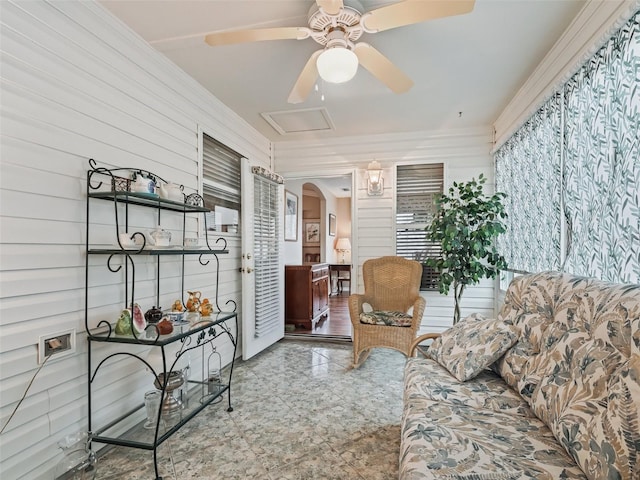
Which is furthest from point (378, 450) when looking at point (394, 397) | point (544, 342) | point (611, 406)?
point (611, 406)

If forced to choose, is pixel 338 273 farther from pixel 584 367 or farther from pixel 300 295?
pixel 584 367

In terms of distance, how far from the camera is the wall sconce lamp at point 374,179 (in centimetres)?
421

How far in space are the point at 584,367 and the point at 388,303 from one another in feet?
8.32

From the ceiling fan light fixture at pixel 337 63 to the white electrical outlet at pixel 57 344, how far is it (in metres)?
1.95

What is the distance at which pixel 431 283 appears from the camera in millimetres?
4219

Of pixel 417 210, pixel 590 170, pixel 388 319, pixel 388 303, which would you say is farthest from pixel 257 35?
pixel 417 210

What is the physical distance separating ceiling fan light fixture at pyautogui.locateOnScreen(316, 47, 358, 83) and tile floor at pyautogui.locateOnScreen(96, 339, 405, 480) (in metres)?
2.12

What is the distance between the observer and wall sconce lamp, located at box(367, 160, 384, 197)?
4.21 meters

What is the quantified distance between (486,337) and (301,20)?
2.17 m

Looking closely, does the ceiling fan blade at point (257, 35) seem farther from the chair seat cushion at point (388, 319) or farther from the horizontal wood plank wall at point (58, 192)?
the chair seat cushion at point (388, 319)

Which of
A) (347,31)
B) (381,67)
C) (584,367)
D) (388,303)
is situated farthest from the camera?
(388,303)

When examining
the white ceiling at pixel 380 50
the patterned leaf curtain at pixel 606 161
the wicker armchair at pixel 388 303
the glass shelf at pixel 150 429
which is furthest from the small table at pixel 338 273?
the patterned leaf curtain at pixel 606 161

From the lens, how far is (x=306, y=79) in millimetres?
2234

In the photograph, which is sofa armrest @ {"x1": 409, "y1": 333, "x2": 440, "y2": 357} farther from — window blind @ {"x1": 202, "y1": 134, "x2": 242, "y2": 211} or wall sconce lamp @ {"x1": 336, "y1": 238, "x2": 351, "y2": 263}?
wall sconce lamp @ {"x1": 336, "y1": 238, "x2": 351, "y2": 263}
